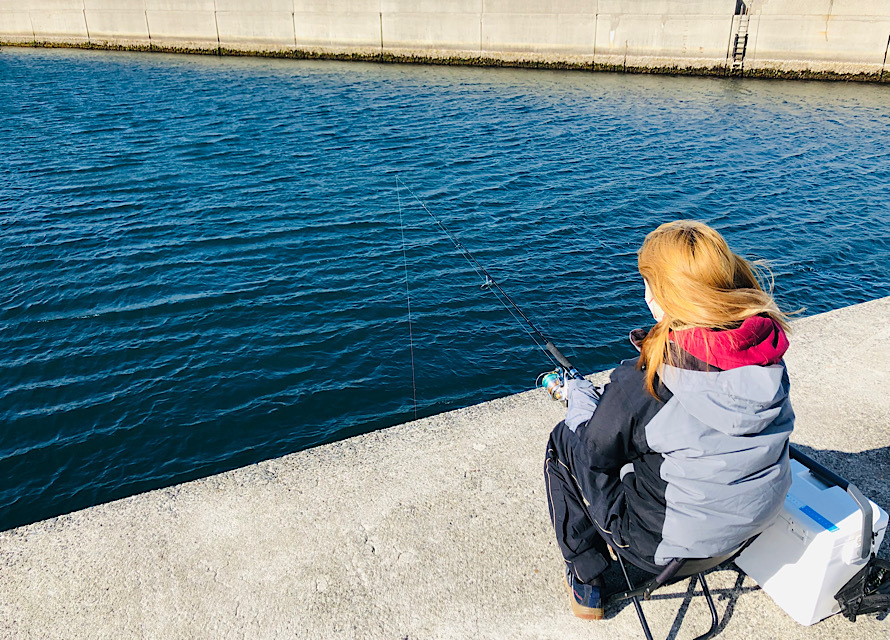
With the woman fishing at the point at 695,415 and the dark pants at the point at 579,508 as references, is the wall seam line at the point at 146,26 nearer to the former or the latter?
the dark pants at the point at 579,508

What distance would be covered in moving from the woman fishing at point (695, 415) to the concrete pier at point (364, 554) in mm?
786

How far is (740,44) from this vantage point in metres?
25.6

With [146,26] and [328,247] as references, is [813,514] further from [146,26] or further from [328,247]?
[146,26]

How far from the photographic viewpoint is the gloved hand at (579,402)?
3.18m

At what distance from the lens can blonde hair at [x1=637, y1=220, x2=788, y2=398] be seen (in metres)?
2.50

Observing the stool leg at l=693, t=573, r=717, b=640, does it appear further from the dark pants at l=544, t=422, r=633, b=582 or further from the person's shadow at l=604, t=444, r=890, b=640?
the dark pants at l=544, t=422, r=633, b=582

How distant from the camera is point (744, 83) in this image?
25.1 meters

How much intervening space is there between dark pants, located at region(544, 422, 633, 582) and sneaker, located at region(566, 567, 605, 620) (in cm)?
4

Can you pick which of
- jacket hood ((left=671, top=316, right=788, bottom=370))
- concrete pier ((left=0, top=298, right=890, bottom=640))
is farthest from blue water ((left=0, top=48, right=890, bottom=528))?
jacket hood ((left=671, top=316, right=788, bottom=370))

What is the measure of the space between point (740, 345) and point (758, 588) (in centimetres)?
164

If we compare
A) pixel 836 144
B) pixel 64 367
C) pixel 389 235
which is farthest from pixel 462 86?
pixel 64 367

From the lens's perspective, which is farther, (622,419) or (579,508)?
(579,508)

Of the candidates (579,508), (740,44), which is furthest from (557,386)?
(740,44)

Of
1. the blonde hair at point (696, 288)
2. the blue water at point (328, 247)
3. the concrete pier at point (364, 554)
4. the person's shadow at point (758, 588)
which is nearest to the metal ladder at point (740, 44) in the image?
the blue water at point (328, 247)
